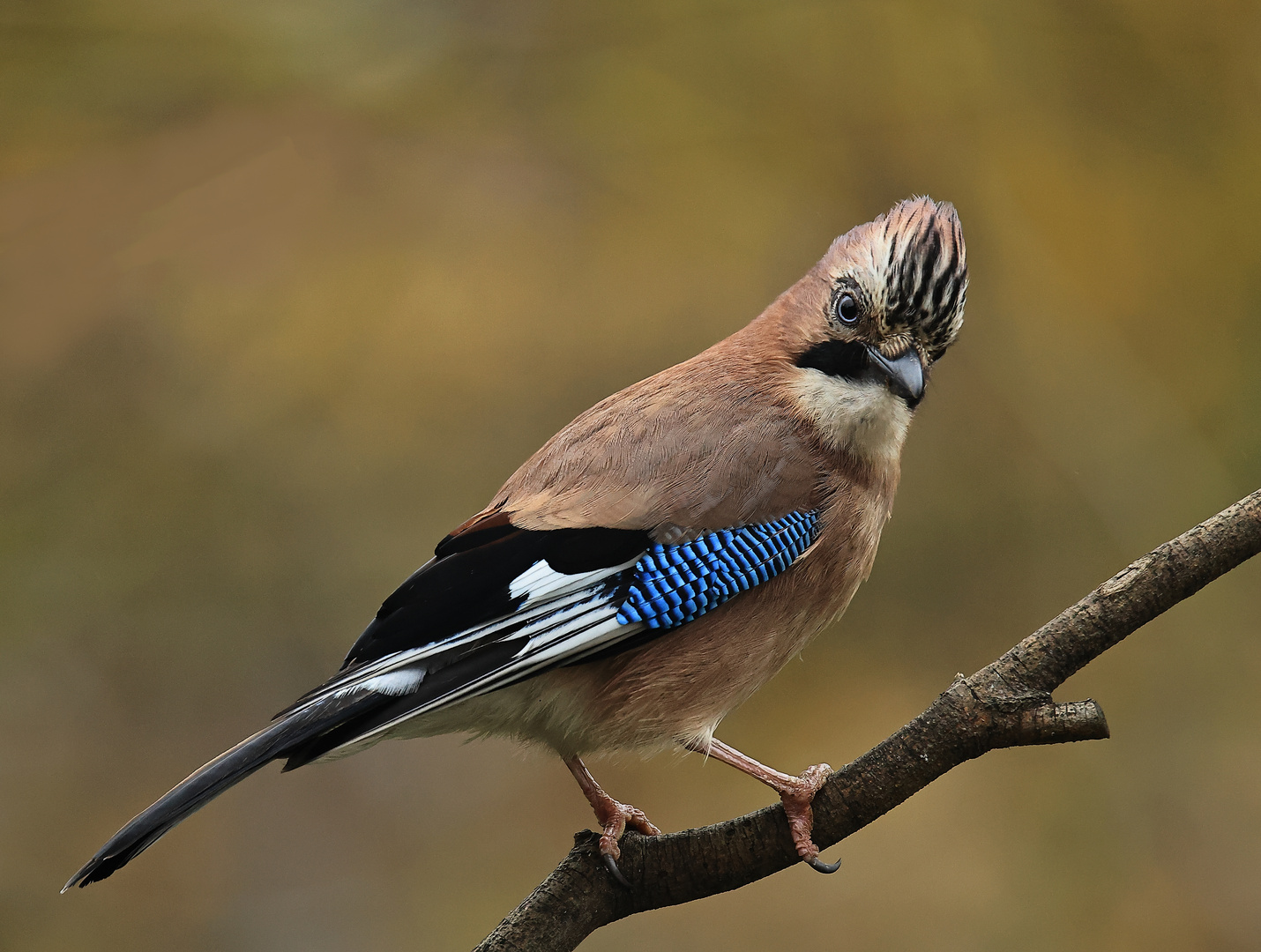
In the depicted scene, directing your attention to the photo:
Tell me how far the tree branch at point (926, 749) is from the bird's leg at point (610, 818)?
0.03 meters

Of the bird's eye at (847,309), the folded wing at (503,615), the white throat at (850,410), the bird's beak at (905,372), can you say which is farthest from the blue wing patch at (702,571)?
the bird's eye at (847,309)

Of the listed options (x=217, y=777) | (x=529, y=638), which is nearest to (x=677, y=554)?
(x=529, y=638)

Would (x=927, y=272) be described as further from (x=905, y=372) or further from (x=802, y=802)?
(x=802, y=802)

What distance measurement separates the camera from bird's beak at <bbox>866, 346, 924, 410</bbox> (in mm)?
2850

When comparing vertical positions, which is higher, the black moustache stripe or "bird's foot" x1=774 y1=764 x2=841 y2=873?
the black moustache stripe

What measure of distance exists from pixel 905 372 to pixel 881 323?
139 mm

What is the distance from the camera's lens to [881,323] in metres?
2.92

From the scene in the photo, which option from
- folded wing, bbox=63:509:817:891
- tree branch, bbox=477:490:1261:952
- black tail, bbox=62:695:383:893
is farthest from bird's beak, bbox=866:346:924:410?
black tail, bbox=62:695:383:893

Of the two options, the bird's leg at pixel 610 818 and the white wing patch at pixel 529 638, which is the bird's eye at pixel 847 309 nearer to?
the white wing patch at pixel 529 638

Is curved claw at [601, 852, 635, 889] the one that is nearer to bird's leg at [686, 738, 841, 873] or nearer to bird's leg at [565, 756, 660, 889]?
bird's leg at [565, 756, 660, 889]

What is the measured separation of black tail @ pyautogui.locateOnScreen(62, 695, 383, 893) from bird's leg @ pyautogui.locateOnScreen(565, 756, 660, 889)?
0.63 m

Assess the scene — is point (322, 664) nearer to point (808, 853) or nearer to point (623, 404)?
point (623, 404)

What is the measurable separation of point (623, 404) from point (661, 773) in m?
2.07

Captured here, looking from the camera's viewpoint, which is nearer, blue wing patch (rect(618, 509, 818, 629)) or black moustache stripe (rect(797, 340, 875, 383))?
blue wing patch (rect(618, 509, 818, 629))
